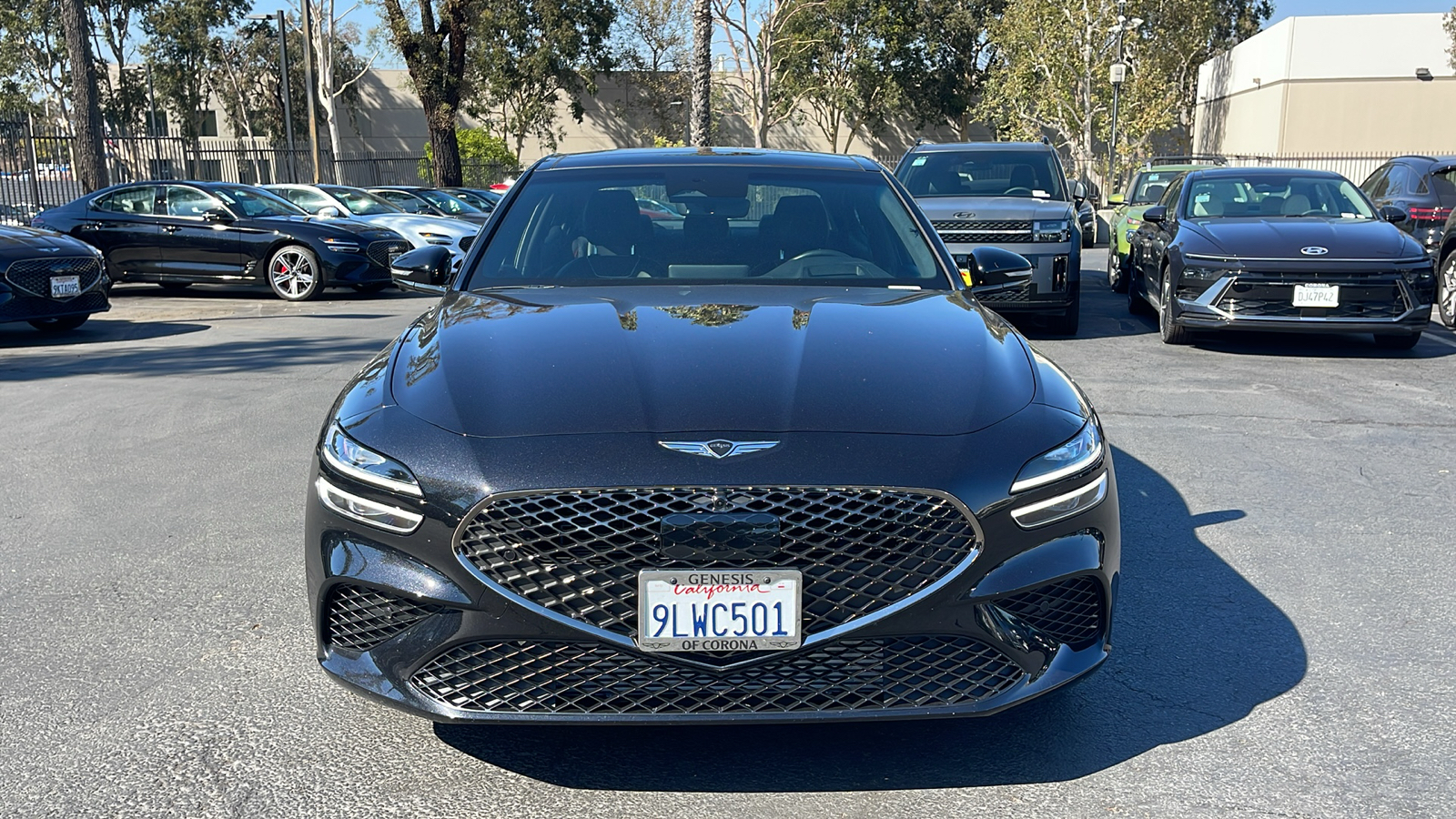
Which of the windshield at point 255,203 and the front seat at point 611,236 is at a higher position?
the front seat at point 611,236

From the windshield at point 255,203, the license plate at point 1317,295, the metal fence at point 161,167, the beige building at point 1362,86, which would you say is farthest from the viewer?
the beige building at point 1362,86

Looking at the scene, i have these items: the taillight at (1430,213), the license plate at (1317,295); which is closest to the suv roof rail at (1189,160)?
the taillight at (1430,213)

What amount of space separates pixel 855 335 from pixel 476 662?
143 centimetres

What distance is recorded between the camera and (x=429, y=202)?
21.7 m

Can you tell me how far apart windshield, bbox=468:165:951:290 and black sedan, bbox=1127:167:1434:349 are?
238 inches

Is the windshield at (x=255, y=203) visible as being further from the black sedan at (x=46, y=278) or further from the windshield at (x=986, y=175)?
the windshield at (x=986, y=175)

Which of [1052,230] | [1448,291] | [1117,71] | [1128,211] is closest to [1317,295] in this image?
[1052,230]

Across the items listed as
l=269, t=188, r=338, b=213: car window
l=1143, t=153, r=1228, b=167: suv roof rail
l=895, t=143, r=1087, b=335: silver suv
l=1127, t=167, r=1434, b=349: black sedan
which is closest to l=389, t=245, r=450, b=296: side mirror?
l=895, t=143, r=1087, b=335: silver suv

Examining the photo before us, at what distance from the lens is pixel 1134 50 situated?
45969mm

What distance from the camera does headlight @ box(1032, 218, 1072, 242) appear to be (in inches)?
436

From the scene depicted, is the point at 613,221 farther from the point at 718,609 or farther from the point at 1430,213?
the point at 1430,213

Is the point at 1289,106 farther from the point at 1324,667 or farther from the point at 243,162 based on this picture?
the point at 1324,667

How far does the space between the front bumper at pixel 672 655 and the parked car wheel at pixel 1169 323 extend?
8.28 meters

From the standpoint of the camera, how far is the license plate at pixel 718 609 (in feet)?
9.18
